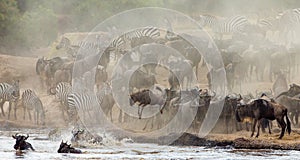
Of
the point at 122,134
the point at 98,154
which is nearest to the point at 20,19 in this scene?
the point at 122,134

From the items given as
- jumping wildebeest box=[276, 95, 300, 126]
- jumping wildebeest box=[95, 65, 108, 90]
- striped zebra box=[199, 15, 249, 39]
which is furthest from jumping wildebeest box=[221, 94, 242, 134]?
striped zebra box=[199, 15, 249, 39]

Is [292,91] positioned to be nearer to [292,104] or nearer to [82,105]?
[292,104]

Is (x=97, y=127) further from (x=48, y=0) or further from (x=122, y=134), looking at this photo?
(x=48, y=0)

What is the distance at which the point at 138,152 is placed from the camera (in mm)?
23797

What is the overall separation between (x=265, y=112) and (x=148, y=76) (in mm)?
10183

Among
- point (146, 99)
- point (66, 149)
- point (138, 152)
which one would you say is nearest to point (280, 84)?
point (146, 99)

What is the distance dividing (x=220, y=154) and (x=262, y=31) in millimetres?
20983

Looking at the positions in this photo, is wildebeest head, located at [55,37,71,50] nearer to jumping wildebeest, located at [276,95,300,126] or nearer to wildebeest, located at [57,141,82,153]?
jumping wildebeest, located at [276,95,300,126]

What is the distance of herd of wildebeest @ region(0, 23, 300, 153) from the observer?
3078cm

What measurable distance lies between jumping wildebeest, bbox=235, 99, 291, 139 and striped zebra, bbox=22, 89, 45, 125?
11.8 m

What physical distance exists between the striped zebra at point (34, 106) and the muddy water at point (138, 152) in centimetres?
894

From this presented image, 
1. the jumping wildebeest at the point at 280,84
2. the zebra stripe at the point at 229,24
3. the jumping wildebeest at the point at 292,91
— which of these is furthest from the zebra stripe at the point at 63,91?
the zebra stripe at the point at 229,24

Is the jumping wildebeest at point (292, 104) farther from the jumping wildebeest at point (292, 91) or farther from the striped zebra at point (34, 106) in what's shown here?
the striped zebra at point (34, 106)

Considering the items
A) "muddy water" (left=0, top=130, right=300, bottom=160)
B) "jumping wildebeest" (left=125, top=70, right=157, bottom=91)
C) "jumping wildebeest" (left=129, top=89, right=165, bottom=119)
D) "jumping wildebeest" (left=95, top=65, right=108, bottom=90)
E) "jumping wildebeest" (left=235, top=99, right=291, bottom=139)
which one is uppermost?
"jumping wildebeest" (left=95, top=65, right=108, bottom=90)
